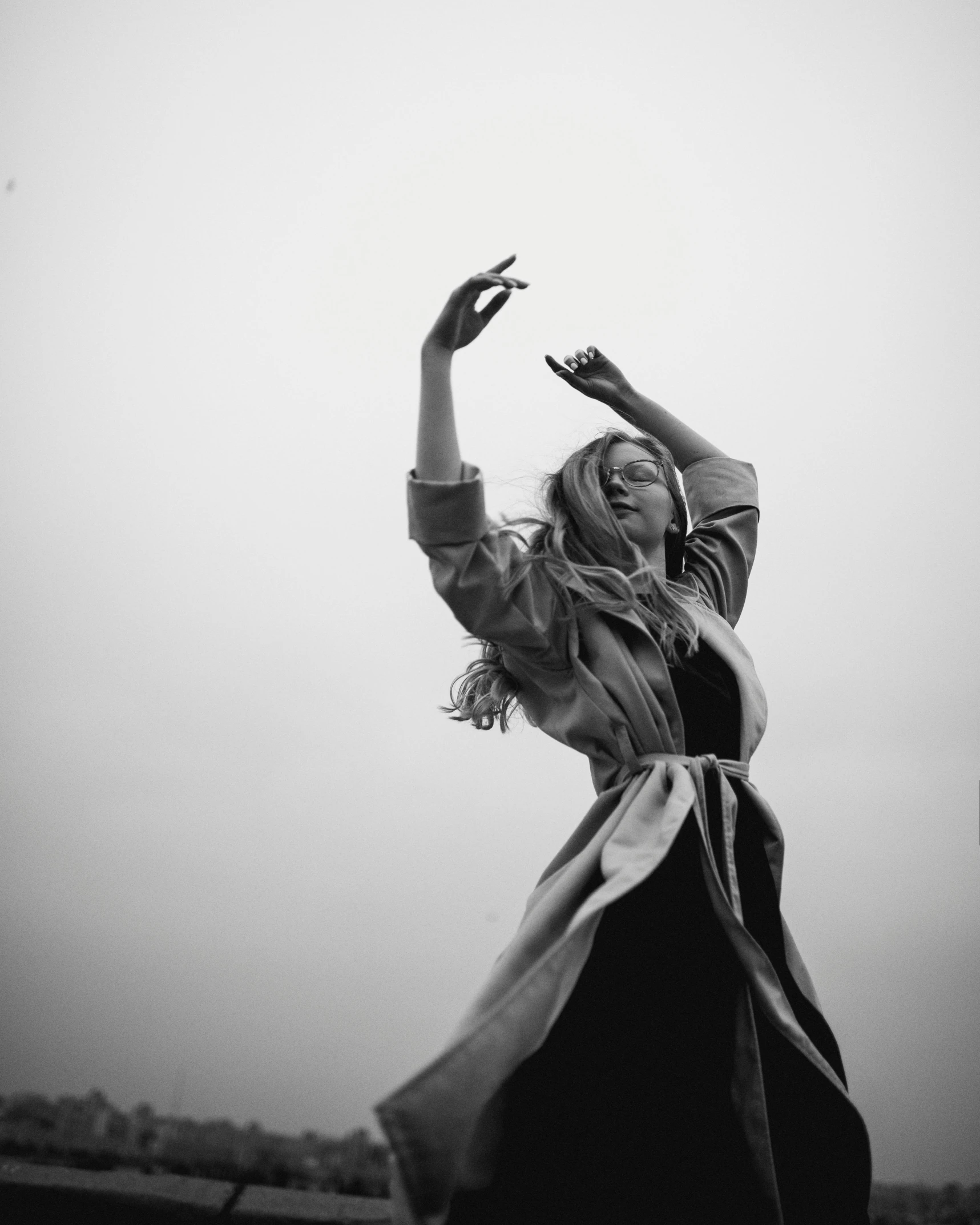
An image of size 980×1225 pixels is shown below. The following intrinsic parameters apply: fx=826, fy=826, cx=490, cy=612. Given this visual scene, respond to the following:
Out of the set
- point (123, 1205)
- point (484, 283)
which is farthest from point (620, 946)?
point (123, 1205)

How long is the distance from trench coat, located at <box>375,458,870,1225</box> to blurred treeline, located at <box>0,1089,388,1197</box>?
4.07 ft

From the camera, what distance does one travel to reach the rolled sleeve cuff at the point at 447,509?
128 centimetres

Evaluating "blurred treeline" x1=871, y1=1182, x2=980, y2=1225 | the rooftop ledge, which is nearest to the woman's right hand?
the rooftop ledge

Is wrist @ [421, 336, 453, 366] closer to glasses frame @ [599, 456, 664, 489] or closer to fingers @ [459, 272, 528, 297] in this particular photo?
fingers @ [459, 272, 528, 297]

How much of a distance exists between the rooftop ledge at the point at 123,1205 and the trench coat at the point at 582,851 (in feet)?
3.25

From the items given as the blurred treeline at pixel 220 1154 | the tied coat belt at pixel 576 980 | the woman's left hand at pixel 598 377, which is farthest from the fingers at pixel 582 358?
the blurred treeline at pixel 220 1154

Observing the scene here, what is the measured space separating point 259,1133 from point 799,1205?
1525 mm

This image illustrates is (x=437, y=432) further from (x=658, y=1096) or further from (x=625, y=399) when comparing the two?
(x=658, y=1096)

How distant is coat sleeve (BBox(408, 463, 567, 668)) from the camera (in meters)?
1.29

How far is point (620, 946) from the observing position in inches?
49.1

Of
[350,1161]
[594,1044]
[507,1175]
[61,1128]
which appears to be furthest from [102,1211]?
[594,1044]

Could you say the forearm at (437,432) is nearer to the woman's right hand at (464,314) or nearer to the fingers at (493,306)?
the woman's right hand at (464,314)

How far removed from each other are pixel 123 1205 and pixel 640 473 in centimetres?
196

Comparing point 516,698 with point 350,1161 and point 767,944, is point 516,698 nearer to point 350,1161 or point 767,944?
point 767,944
